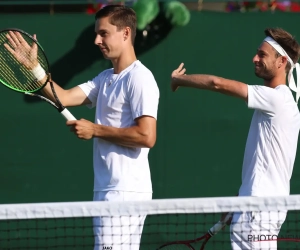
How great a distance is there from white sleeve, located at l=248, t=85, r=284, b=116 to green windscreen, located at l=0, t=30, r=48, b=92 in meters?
1.07

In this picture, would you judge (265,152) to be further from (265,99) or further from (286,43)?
(286,43)

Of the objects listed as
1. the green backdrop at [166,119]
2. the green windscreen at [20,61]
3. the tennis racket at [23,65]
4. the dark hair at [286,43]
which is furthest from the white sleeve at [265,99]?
the green backdrop at [166,119]

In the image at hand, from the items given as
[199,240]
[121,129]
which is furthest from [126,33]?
[199,240]

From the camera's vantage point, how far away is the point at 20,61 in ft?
13.3

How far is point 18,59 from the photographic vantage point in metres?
4.05

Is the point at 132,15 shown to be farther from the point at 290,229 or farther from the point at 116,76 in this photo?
the point at 290,229

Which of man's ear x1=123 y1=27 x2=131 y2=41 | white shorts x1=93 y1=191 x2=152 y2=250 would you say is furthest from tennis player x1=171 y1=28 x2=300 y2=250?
white shorts x1=93 y1=191 x2=152 y2=250

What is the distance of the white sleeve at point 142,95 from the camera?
375 centimetres

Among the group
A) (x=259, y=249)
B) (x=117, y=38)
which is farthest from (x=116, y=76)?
(x=259, y=249)

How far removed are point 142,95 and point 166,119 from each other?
6.20 feet

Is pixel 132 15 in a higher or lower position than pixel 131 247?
higher

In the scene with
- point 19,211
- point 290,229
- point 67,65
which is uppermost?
point 67,65

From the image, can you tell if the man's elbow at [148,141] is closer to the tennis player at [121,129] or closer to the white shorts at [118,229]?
the tennis player at [121,129]

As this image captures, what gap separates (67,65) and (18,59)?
1630 millimetres
